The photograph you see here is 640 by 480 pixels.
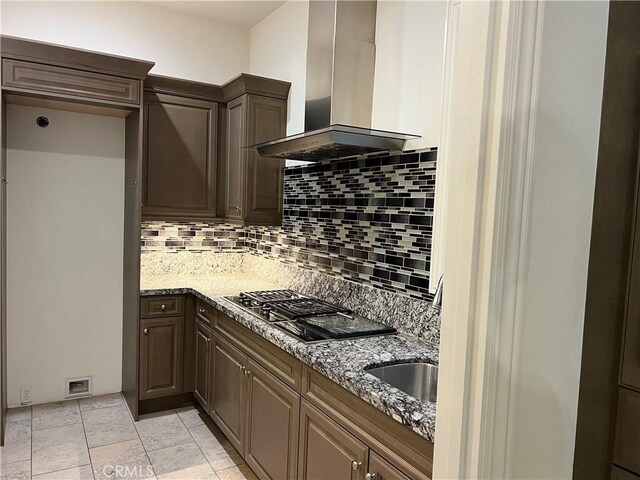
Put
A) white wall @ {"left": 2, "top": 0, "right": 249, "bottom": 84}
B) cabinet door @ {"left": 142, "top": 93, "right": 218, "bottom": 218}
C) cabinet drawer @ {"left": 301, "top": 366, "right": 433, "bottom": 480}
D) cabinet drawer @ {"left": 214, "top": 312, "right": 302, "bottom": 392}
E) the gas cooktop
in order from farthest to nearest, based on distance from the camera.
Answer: cabinet door @ {"left": 142, "top": 93, "right": 218, "bottom": 218}
white wall @ {"left": 2, "top": 0, "right": 249, "bottom": 84}
the gas cooktop
cabinet drawer @ {"left": 214, "top": 312, "right": 302, "bottom": 392}
cabinet drawer @ {"left": 301, "top": 366, "right": 433, "bottom": 480}

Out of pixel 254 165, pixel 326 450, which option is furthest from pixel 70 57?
pixel 326 450

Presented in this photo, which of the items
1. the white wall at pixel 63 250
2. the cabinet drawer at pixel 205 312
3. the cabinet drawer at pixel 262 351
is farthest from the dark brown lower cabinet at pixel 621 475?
the white wall at pixel 63 250

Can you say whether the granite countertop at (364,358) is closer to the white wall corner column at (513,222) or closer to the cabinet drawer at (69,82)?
the white wall corner column at (513,222)

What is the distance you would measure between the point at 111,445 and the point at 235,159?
2034 millimetres

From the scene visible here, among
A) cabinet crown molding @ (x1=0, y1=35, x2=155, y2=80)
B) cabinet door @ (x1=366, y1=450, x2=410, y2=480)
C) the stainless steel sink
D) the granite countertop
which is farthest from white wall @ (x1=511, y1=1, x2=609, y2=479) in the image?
cabinet crown molding @ (x1=0, y1=35, x2=155, y2=80)

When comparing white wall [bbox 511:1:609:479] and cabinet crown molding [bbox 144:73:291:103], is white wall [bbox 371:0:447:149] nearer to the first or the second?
cabinet crown molding [bbox 144:73:291:103]

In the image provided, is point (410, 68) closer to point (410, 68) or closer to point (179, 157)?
point (410, 68)

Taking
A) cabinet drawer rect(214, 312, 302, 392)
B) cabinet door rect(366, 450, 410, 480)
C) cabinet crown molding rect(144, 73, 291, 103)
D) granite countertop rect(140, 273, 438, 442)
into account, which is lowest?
cabinet door rect(366, 450, 410, 480)

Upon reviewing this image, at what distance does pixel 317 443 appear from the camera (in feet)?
6.28

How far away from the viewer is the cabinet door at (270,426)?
2107 millimetres

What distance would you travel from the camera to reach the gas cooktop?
220cm

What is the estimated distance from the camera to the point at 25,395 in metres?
3.36

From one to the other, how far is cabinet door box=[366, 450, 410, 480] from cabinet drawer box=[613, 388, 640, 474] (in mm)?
696

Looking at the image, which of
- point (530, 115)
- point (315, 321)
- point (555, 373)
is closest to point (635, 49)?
point (530, 115)
